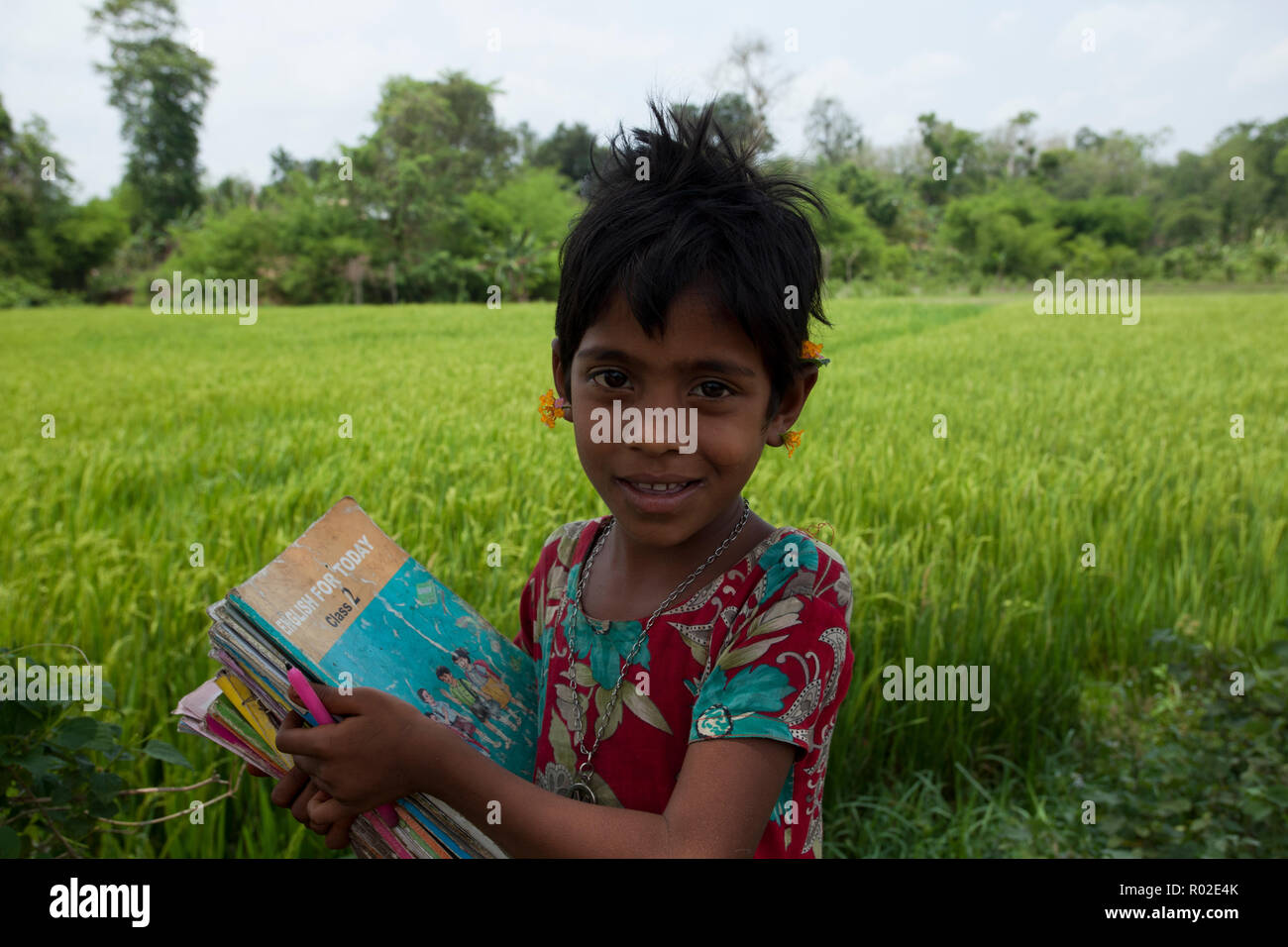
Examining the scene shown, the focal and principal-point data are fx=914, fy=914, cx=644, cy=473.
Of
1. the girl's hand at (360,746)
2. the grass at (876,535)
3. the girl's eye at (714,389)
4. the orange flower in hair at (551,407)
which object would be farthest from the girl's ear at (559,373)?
the grass at (876,535)

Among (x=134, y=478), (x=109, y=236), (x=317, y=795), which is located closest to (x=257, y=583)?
(x=317, y=795)

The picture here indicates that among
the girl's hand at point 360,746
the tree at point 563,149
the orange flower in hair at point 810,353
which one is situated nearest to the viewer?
the girl's hand at point 360,746

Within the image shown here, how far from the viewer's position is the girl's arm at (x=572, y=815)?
869 mm

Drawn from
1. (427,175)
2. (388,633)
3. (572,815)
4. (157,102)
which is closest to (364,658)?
(388,633)

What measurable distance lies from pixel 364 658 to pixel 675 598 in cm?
34

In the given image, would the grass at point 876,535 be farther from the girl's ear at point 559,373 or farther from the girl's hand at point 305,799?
the girl's ear at point 559,373

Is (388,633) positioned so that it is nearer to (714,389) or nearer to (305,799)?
(305,799)

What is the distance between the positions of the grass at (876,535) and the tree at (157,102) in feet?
105

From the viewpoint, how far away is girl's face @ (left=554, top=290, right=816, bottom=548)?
969 millimetres

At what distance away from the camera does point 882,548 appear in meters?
2.70

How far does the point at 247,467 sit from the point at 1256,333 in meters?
10.2

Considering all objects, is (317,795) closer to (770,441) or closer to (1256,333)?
(770,441)

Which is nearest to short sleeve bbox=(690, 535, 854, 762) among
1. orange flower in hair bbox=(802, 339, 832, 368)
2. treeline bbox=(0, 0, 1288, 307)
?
orange flower in hair bbox=(802, 339, 832, 368)

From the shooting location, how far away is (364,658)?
0.96 meters
